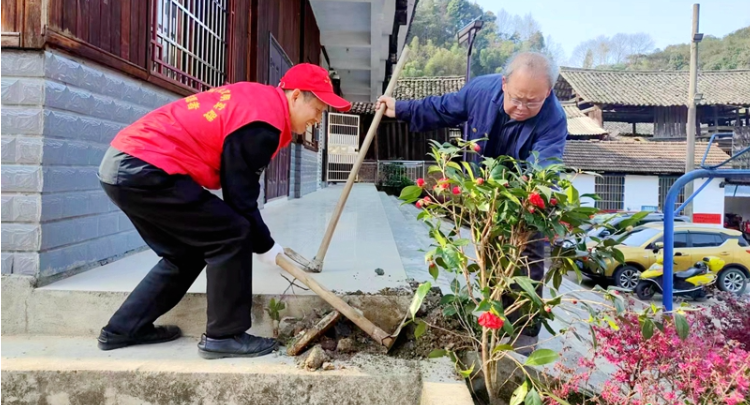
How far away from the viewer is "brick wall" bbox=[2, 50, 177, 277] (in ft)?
6.91

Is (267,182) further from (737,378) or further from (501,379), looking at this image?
(737,378)

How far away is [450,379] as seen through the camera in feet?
6.01

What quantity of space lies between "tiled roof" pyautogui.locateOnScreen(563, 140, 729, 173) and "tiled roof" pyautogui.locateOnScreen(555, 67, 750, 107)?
3.48 m

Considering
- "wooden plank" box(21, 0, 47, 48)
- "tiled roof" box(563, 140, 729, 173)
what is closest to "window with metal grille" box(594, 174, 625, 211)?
"tiled roof" box(563, 140, 729, 173)

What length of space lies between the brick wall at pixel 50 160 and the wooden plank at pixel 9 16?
0.10 metres

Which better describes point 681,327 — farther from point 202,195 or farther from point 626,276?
point 626,276

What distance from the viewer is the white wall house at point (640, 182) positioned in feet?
59.7

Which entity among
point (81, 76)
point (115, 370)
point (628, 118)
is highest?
point (628, 118)

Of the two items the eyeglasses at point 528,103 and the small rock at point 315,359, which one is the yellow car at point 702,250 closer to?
the eyeglasses at point 528,103

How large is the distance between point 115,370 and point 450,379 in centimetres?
124

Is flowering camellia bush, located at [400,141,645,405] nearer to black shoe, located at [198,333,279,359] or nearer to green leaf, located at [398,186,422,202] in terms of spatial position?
green leaf, located at [398,186,422,202]

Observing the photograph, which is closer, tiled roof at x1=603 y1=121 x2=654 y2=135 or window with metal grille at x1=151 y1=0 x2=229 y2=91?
window with metal grille at x1=151 y1=0 x2=229 y2=91

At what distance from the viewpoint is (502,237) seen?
1832mm

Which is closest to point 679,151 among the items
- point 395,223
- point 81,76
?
point 395,223
